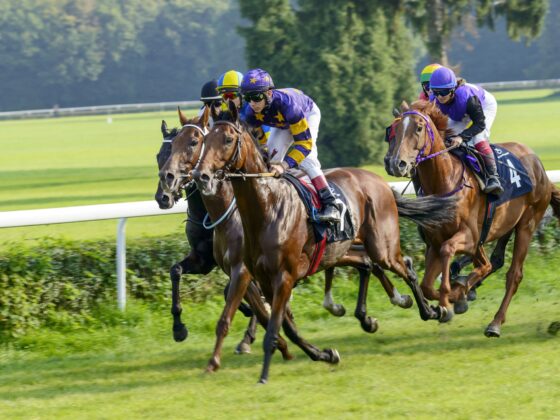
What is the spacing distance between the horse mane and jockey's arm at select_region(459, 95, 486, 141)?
0.45ft

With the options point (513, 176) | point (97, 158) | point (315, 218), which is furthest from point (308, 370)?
point (97, 158)

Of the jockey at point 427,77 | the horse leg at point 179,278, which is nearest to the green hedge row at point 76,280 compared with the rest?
the horse leg at point 179,278

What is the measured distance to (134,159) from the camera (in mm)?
27250

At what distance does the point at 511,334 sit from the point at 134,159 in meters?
21.5

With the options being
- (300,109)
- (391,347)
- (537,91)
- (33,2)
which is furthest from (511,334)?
(33,2)

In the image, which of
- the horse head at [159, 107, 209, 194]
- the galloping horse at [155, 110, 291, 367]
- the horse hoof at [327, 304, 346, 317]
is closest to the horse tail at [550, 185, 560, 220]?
the horse hoof at [327, 304, 346, 317]

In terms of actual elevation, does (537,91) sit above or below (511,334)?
below

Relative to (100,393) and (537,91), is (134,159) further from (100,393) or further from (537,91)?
(537,91)

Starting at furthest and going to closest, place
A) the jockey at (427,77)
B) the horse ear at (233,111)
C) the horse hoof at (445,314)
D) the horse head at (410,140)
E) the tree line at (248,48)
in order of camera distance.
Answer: the tree line at (248,48), the jockey at (427,77), the horse hoof at (445,314), the horse head at (410,140), the horse ear at (233,111)

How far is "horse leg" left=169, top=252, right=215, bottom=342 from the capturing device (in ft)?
20.1

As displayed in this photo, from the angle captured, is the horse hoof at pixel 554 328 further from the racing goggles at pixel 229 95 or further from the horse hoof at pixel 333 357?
the racing goggles at pixel 229 95

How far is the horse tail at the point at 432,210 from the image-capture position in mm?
6250

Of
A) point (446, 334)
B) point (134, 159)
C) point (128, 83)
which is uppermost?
point (446, 334)

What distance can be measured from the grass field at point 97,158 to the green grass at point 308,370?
3.68 ft
